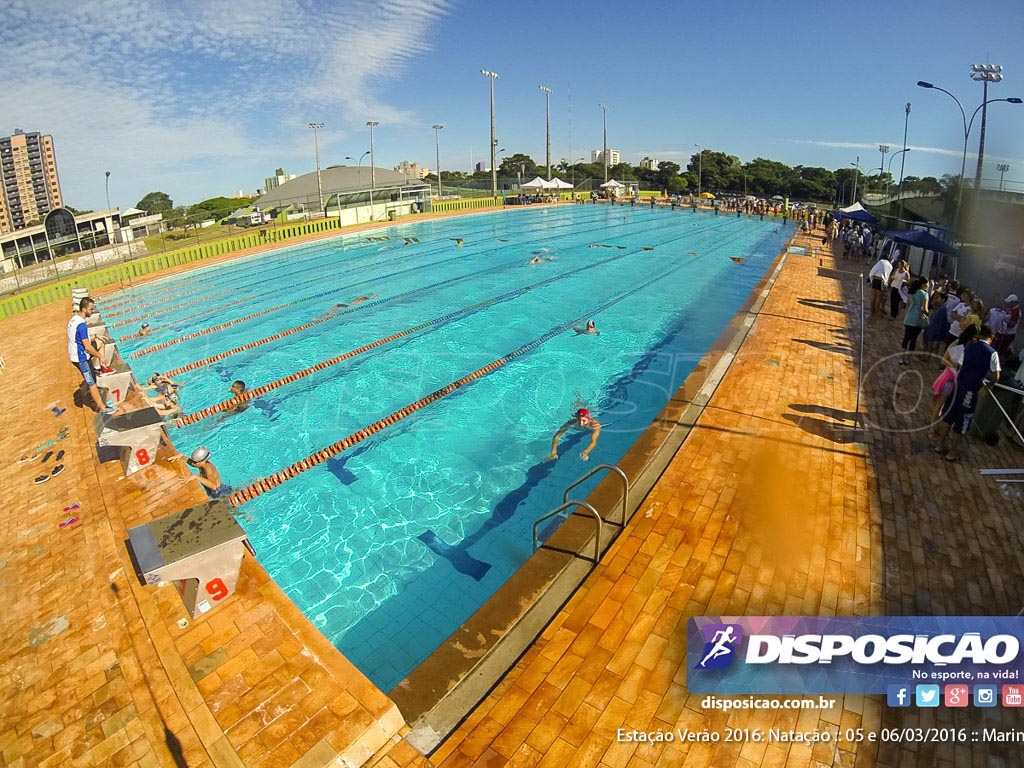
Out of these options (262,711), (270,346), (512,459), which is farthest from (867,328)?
(270,346)

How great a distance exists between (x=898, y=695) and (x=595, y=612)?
66.6 inches

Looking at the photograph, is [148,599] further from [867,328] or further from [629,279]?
[629,279]

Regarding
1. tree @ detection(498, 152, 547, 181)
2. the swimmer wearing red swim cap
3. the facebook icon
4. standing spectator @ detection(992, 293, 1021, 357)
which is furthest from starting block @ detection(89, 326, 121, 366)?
tree @ detection(498, 152, 547, 181)

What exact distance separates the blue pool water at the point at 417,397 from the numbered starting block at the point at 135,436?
114 cm

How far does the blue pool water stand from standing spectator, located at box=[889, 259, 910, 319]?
3.32m

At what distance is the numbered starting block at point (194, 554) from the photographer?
11.1 feet

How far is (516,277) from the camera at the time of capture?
16.9 meters

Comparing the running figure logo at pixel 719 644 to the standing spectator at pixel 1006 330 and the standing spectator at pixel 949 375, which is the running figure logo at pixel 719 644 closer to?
the standing spectator at pixel 949 375

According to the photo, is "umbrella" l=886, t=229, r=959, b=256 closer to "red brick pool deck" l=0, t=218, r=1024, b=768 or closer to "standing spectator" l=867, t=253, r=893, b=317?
"standing spectator" l=867, t=253, r=893, b=317

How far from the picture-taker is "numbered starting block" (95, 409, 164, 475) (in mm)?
5223

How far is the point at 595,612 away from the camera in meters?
3.43

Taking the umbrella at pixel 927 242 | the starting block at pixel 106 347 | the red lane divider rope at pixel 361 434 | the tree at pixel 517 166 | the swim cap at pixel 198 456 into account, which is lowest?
the red lane divider rope at pixel 361 434

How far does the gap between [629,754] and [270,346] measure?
35.3ft

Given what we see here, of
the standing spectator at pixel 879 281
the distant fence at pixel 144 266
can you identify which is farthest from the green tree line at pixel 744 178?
the standing spectator at pixel 879 281
